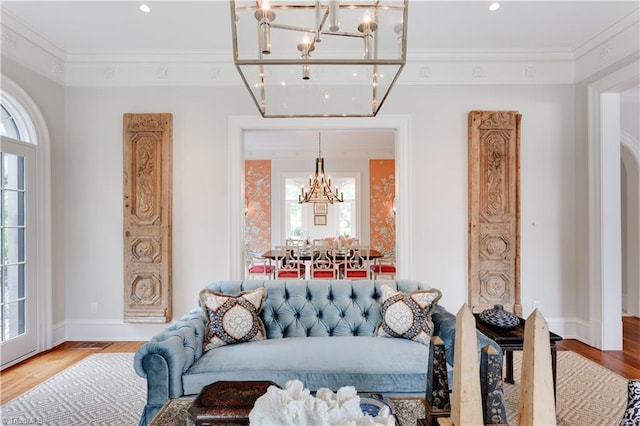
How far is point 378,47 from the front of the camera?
5.22 feet

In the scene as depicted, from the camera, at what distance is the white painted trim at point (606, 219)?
135 inches

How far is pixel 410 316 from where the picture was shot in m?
2.33

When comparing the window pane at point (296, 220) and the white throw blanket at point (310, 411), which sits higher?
the window pane at point (296, 220)

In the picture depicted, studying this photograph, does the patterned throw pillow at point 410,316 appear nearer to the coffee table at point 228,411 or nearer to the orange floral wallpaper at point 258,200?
the coffee table at point 228,411

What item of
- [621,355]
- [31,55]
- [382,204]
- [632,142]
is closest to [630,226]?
[632,142]

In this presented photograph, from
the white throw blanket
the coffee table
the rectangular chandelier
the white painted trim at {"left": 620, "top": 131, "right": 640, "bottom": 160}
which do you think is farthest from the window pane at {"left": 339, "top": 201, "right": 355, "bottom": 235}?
the white throw blanket

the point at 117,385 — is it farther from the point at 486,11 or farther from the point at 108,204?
the point at 486,11

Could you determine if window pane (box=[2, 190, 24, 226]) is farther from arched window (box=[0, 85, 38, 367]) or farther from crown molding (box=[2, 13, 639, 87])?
crown molding (box=[2, 13, 639, 87])

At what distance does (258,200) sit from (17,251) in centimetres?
484

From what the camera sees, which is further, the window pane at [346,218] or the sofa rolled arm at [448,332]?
the window pane at [346,218]

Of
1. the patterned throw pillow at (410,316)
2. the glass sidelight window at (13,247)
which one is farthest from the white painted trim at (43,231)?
the patterned throw pillow at (410,316)

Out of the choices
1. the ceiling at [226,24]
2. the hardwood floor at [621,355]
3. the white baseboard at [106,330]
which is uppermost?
the ceiling at [226,24]

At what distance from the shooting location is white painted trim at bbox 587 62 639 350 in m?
3.43

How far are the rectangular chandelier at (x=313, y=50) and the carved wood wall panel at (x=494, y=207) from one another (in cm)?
199
